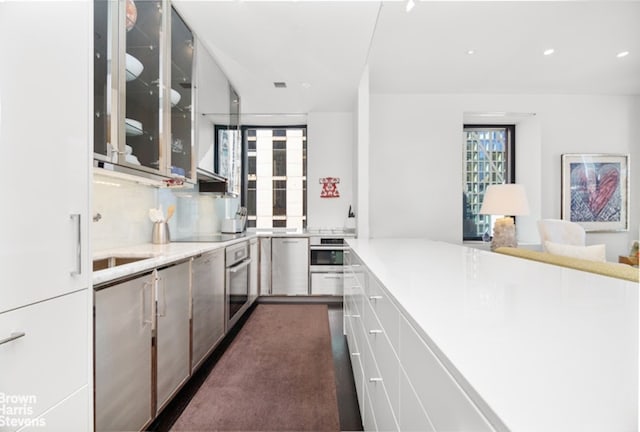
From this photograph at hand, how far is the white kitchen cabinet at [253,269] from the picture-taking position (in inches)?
137

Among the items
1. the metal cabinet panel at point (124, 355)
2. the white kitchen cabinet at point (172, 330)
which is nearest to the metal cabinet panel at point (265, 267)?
the white kitchen cabinet at point (172, 330)

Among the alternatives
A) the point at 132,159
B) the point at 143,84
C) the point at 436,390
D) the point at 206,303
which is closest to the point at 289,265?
the point at 206,303

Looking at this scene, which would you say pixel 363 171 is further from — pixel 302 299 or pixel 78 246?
pixel 78 246

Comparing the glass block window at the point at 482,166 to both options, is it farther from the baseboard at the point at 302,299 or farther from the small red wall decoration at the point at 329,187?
the baseboard at the point at 302,299

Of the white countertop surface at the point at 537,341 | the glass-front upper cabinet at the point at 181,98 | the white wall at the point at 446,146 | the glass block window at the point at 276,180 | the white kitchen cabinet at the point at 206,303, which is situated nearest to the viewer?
the white countertop surface at the point at 537,341

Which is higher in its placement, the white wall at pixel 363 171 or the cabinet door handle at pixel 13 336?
the white wall at pixel 363 171

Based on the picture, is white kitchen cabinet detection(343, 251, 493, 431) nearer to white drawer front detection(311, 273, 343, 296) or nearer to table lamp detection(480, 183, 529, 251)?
white drawer front detection(311, 273, 343, 296)

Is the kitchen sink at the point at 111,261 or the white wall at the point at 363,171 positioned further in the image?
the white wall at the point at 363,171

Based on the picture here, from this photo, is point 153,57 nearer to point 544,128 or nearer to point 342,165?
point 342,165

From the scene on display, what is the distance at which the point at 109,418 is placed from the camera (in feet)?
3.92

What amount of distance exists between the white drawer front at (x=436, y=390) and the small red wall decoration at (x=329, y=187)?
147 inches

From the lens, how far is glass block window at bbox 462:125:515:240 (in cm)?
455

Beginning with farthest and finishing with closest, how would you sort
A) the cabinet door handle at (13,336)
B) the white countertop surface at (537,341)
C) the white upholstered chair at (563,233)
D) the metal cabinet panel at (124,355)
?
the white upholstered chair at (563,233) < the metal cabinet panel at (124,355) < the cabinet door handle at (13,336) < the white countertop surface at (537,341)

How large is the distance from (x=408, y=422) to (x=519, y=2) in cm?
304
